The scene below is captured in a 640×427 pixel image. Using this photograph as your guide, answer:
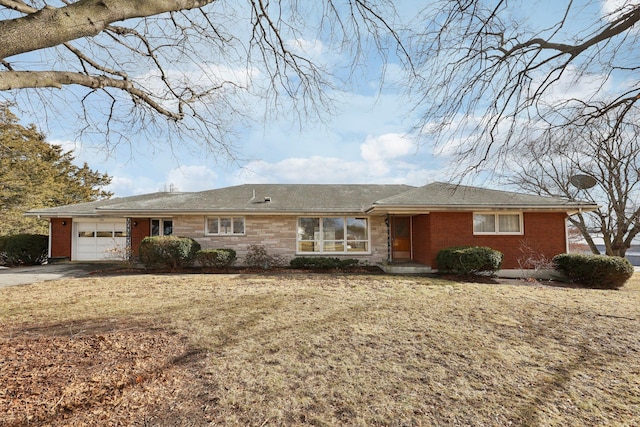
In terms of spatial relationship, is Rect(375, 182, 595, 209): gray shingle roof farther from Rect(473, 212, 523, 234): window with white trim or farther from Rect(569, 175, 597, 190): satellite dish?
Rect(569, 175, 597, 190): satellite dish

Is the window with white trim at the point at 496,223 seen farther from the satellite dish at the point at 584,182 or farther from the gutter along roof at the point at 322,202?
the satellite dish at the point at 584,182

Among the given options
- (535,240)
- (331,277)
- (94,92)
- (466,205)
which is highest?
(94,92)

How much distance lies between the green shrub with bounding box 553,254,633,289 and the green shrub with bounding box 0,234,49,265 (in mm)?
24013

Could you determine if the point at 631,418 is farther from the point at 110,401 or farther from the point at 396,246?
the point at 396,246

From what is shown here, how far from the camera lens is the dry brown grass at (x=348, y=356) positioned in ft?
9.29

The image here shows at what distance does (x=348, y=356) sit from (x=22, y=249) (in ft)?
61.9

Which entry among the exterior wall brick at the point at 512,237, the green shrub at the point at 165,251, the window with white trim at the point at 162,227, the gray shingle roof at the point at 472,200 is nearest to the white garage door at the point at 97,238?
the window with white trim at the point at 162,227

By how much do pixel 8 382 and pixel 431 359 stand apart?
15.6 feet

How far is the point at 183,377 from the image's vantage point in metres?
3.44

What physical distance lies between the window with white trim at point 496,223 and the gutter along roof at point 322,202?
608 millimetres

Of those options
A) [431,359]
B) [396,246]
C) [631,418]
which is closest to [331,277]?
[396,246]

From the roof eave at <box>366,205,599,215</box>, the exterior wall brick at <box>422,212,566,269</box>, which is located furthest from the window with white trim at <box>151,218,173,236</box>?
the exterior wall brick at <box>422,212,566,269</box>

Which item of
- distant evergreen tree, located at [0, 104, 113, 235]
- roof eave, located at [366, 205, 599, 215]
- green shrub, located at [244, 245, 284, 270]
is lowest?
green shrub, located at [244, 245, 284, 270]

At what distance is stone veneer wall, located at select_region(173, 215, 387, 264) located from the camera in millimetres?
14273
